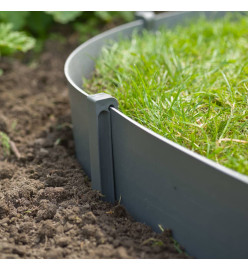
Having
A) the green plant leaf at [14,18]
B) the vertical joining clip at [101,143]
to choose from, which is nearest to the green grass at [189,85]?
the vertical joining clip at [101,143]

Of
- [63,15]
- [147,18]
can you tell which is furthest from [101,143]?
[63,15]

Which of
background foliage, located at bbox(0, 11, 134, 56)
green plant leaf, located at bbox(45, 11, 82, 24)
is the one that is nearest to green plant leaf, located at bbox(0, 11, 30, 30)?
background foliage, located at bbox(0, 11, 134, 56)

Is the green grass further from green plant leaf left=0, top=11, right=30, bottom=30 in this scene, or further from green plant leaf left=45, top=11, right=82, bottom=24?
green plant leaf left=0, top=11, right=30, bottom=30

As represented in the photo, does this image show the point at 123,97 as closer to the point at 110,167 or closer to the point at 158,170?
the point at 110,167

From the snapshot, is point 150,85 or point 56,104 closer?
point 150,85

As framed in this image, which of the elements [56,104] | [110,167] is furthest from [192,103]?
[56,104]

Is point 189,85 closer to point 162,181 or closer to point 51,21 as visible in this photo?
point 162,181

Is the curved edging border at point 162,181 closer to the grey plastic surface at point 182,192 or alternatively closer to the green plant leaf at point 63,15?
the grey plastic surface at point 182,192

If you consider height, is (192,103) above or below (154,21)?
below
